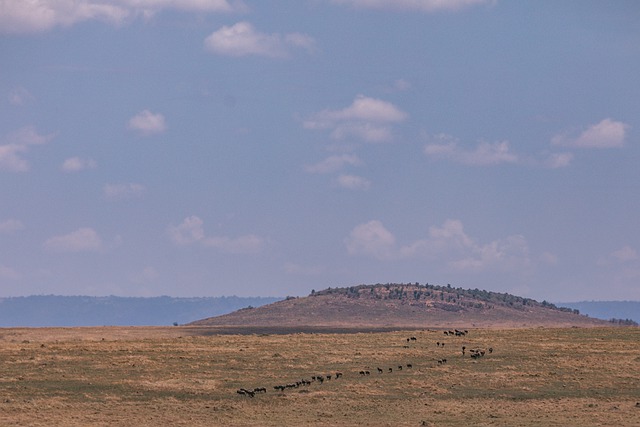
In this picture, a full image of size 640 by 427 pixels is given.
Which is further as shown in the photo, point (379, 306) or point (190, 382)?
point (379, 306)

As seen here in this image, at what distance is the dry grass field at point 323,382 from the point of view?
58062 millimetres

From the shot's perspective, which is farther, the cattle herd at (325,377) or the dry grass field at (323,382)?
the cattle herd at (325,377)

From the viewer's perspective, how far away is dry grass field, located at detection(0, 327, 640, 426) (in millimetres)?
58062

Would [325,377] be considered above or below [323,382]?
above

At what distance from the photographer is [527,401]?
206 ft

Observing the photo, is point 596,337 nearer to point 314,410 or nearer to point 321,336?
point 321,336

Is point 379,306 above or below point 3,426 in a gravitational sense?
above

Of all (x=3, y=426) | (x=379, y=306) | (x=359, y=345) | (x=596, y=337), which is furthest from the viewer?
(x=379, y=306)

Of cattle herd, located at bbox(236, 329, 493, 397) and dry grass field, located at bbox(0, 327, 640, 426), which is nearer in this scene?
dry grass field, located at bbox(0, 327, 640, 426)

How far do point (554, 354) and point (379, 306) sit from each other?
11602 cm

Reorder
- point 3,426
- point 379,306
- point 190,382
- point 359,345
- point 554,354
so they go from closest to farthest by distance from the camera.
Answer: point 3,426 → point 190,382 → point 554,354 → point 359,345 → point 379,306

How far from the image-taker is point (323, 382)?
67.9 metres

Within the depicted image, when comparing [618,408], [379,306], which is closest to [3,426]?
[618,408]

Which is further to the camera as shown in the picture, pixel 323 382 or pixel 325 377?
pixel 325 377
